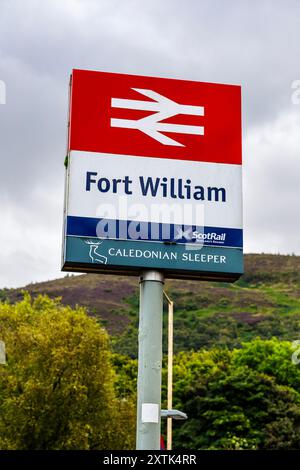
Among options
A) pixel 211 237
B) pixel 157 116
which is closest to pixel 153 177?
pixel 157 116

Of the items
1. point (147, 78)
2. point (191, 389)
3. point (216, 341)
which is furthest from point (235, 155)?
point (216, 341)

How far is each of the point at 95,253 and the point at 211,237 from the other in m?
1.41

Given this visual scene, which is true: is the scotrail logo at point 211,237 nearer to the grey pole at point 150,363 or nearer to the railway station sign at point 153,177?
the railway station sign at point 153,177

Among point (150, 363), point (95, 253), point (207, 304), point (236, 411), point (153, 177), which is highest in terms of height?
point (207, 304)

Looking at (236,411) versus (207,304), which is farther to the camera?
(207,304)

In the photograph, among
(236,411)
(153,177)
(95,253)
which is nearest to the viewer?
(95,253)

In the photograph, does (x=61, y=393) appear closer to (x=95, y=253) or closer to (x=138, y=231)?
(x=95, y=253)

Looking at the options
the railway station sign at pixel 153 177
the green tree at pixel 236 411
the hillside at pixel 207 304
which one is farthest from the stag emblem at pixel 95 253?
the hillside at pixel 207 304

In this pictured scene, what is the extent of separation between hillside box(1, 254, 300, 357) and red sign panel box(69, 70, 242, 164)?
79.0 meters

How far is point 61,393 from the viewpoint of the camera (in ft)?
136

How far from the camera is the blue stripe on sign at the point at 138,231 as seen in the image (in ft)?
34.5

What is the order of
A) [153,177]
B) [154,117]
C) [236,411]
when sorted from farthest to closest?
[236,411] → [154,117] → [153,177]

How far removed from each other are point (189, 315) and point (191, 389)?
61150 mm

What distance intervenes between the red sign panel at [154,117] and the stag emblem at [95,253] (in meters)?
1.15
